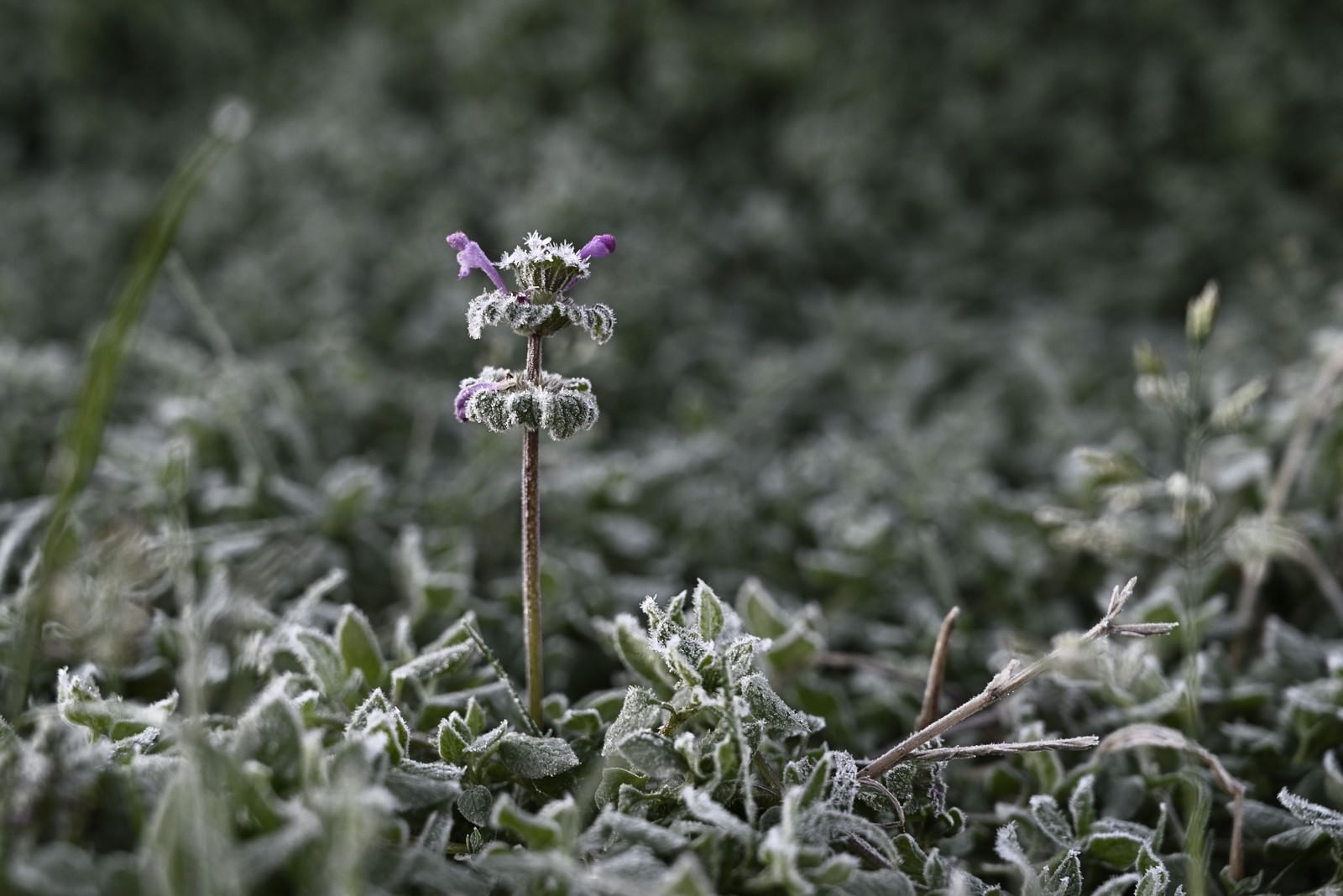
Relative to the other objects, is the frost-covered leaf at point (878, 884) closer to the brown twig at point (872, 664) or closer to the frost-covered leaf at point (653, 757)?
the frost-covered leaf at point (653, 757)

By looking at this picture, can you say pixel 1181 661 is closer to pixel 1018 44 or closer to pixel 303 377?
pixel 303 377

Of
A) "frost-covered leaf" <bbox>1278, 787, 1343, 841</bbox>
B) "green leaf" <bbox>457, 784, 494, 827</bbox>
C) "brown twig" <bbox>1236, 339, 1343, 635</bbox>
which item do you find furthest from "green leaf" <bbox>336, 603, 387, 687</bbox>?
"brown twig" <bbox>1236, 339, 1343, 635</bbox>

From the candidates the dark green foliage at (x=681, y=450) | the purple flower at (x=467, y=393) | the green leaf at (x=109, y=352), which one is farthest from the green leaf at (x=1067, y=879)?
the green leaf at (x=109, y=352)

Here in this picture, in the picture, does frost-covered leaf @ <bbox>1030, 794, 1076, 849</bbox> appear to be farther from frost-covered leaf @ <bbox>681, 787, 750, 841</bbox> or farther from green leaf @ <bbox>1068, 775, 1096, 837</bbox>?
frost-covered leaf @ <bbox>681, 787, 750, 841</bbox>

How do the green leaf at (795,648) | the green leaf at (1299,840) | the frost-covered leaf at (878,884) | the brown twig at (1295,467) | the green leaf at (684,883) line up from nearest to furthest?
the green leaf at (684,883) < the frost-covered leaf at (878,884) < the green leaf at (1299,840) < the green leaf at (795,648) < the brown twig at (1295,467)

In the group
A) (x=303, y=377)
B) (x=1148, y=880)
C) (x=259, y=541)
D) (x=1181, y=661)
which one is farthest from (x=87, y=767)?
(x=303, y=377)

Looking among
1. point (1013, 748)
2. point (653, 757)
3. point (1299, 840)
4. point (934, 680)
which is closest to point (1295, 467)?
point (1299, 840)
